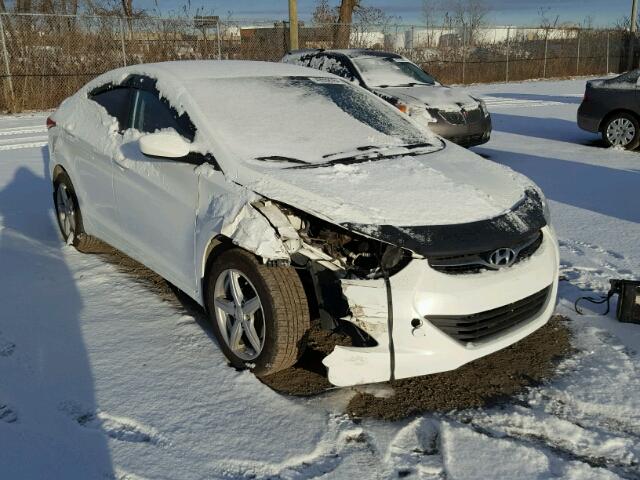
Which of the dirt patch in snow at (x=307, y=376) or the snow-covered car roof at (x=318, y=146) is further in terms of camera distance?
the dirt patch in snow at (x=307, y=376)

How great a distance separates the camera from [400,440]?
2654mm

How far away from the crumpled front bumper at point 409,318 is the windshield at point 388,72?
7005mm

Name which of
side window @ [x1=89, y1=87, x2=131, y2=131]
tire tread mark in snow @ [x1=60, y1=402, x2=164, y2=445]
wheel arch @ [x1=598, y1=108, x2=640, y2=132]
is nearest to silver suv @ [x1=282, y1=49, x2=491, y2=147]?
wheel arch @ [x1=598, y1=108, x2=640, y2=132]

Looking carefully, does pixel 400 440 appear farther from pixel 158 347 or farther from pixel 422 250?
pixel 158 347

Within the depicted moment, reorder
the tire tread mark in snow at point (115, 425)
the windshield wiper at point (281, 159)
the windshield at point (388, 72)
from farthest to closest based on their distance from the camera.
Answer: the windshield at point (388, 72) → the windshield wiper at point (281, 159) → the tire tread mark in snow at point (115, 425)

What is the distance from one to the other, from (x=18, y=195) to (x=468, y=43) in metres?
Answer: 22.0

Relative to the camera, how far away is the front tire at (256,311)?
2889mm

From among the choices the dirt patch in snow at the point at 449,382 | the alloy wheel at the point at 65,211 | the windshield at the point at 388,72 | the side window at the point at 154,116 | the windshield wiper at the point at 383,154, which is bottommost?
the dirt patch in snow at the point at 449,382

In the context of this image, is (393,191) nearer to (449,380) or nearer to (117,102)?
(449,380)

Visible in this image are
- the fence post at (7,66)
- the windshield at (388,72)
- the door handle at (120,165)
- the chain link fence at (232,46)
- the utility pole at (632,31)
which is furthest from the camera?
the utility pole at (632,31)

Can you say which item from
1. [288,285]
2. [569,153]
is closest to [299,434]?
[288,285]

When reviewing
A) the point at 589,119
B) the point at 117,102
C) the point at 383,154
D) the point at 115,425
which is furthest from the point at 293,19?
the point at 115,425

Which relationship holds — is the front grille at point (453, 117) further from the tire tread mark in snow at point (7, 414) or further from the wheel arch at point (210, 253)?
the tire tread mark in snow at point (7, 414)

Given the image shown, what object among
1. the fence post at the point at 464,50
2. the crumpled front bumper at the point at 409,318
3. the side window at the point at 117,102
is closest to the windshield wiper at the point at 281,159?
the crumpled front bumper at the point at 409,318
